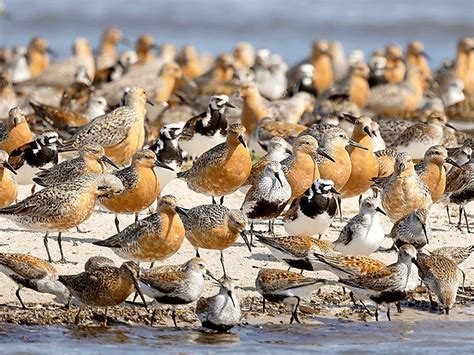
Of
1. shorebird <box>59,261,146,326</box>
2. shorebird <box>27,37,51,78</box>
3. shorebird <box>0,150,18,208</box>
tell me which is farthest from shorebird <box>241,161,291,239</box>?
shorebird <box>27,37,51,78</box>

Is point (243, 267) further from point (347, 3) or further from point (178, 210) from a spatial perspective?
point (347, 3)

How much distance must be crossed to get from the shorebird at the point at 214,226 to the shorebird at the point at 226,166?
6.45ft

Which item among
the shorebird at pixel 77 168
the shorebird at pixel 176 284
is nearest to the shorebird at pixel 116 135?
the shorebird at pixel 77 168

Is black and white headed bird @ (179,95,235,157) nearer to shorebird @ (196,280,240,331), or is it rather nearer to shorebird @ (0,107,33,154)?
shorebird @ (0,107,33,154)

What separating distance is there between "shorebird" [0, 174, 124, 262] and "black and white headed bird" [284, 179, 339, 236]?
203 centimetres

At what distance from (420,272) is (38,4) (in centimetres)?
3795

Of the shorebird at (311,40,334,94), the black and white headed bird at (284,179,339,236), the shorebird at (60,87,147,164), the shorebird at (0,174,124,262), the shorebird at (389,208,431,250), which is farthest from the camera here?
the shorebird at (311,40,334,94)

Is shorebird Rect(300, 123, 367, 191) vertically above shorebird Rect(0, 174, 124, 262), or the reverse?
shorebird Rect(300, 123, 367, 191)

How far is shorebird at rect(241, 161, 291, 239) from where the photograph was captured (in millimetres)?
13320

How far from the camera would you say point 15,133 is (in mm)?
16125

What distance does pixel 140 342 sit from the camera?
10609 mm

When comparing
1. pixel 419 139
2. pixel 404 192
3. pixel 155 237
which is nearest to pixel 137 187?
pixel 155 237

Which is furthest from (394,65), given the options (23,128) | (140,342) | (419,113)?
(140,342)

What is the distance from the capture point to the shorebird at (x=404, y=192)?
1365 cm
